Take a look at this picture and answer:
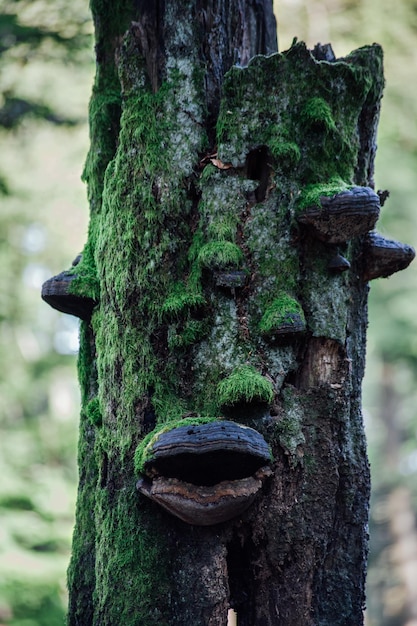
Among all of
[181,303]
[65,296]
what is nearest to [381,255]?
[181,303]

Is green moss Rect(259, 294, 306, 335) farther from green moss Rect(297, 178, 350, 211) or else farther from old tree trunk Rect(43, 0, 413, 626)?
green moss Rect(297, 178, 350, 211)

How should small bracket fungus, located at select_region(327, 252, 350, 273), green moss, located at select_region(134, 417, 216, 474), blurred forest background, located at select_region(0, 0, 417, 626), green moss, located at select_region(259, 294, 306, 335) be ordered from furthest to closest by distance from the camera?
blurred forest background, located at select_region(0, 0, 417, 626) → small bracket fungus, located at select_region(327, 252, 350, 273) → green moss, located at select_region(259, 294, 306, 335) → green moss, located at select_region(134, 417, 216, 474)

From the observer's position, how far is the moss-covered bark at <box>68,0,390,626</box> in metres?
2.80

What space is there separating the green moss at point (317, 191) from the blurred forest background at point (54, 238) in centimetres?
118

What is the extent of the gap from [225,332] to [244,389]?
12.7 inches

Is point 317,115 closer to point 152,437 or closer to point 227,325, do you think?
point 227,325

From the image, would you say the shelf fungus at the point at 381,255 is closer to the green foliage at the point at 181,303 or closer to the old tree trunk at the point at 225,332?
the old tree trunk at the point at 225,332

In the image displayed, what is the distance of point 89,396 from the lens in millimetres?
3490

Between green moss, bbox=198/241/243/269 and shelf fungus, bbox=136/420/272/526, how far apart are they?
767 millimetres

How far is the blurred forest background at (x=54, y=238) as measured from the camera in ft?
28.4

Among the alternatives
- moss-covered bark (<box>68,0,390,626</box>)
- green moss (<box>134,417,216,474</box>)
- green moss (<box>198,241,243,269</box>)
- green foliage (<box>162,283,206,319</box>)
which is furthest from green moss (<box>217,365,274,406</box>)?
green moss (<box>198,241,243,269</box>)

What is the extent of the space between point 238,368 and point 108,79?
1.95 metres

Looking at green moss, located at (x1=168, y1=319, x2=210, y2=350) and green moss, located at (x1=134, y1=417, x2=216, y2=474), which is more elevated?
green moss, located at (x1=168, y1=319, x2=210, y2=350)

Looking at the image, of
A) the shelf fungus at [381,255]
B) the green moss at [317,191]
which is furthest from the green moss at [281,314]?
the shelf fungus at [381,255]
